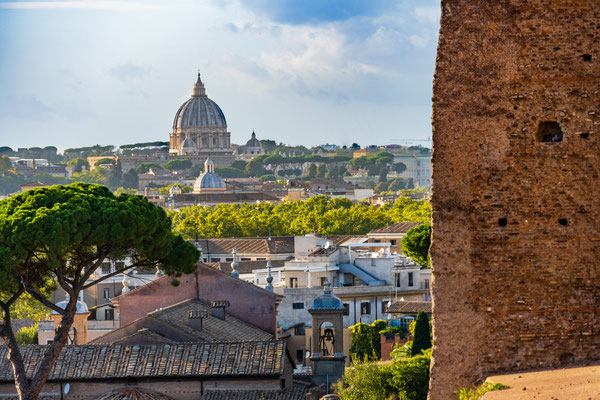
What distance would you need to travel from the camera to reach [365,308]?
46312mm

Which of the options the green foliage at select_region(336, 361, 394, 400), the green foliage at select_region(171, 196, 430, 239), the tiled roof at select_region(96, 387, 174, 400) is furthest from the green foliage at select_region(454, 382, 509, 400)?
the green foliage at select_region(171, 196, 430, 239)

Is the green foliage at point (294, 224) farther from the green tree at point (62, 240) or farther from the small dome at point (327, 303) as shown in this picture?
the green tree at point (62, 240)

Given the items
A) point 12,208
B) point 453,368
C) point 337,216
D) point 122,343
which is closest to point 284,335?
point 122,343

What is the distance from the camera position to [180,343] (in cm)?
2519

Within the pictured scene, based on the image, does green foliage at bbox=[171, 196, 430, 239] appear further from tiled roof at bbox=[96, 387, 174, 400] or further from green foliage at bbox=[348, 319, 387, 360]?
tiled roof at bbox=[96, 387, 174, 400]

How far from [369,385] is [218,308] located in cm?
823

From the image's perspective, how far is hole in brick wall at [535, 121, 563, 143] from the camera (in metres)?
13.1

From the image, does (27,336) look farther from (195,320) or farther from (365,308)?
(195,320)

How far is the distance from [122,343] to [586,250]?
45.4 feet

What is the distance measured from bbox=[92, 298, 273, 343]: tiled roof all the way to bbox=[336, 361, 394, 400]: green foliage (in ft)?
14.7

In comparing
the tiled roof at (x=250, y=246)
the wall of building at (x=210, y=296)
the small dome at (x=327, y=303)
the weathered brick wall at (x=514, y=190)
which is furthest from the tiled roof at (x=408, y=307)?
the tiled roof at (x=250, y=246)

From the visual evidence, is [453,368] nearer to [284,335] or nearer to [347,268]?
[284,335]

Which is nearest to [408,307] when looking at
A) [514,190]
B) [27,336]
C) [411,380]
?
[27,336]

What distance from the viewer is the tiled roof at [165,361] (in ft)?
80.1
